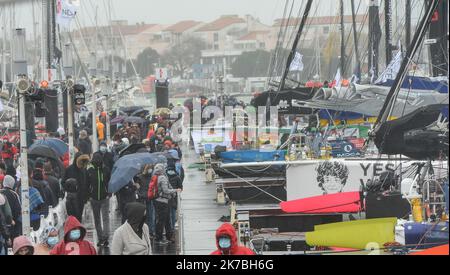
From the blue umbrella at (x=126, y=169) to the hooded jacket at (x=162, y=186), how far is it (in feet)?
4.50

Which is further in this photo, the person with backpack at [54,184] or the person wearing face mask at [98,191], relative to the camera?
the person with backpack at [54,184]

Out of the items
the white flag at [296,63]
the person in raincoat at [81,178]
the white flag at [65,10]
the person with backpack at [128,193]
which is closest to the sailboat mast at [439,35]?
the person with backpack at [128,193]

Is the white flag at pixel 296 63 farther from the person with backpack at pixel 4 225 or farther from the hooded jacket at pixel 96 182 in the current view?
the person with backpack at pixel 4 225

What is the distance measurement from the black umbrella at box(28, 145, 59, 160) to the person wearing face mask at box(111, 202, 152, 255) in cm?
1244

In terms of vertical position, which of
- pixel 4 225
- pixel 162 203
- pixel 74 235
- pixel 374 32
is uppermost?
pixel 374 32

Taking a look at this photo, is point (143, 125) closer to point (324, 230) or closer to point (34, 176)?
point (34, 176)

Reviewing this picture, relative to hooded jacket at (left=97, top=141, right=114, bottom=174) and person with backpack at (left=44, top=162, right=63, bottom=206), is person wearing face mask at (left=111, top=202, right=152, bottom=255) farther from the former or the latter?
hooded jacket at (left=97, top=141, right=114, bottom=174)

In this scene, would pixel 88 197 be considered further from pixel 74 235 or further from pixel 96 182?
pixel 74 235

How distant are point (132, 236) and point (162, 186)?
20.8 feet

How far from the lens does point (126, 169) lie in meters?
19.8

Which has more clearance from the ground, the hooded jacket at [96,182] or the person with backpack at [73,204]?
the hooded jacket at [96,182]

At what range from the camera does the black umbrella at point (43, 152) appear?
953 inches

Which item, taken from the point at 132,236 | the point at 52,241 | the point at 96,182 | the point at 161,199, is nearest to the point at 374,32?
the point at 161,199
